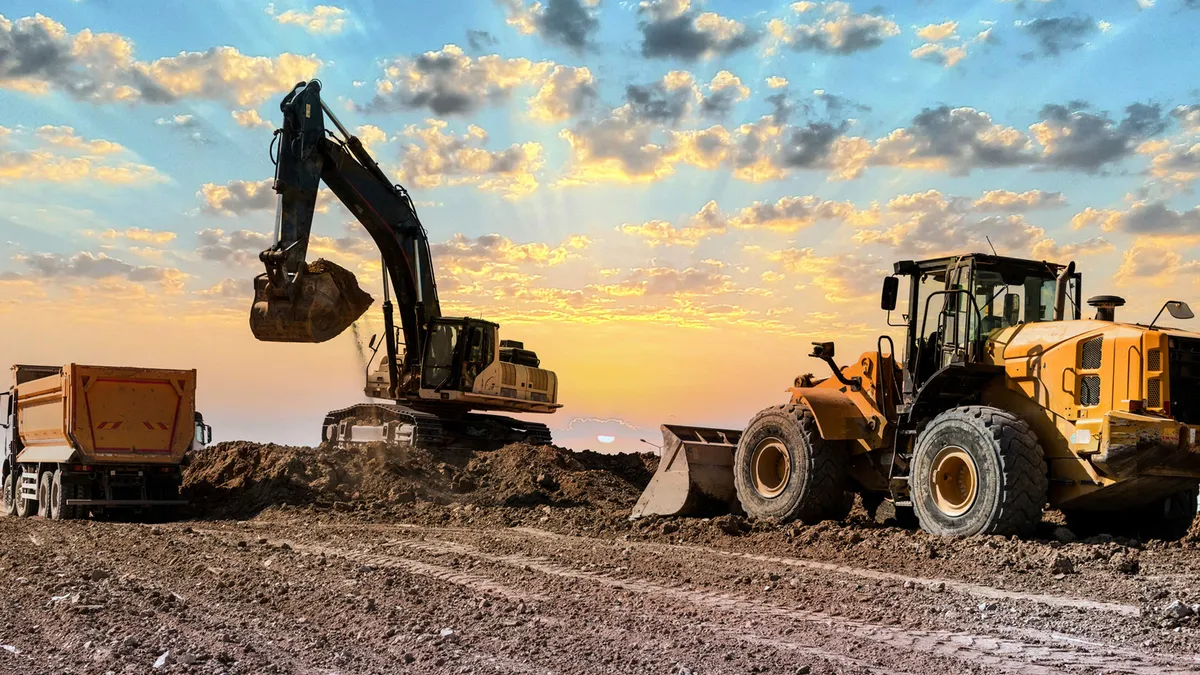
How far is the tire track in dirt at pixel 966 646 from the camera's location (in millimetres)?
6746

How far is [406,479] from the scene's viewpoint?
1911 cm

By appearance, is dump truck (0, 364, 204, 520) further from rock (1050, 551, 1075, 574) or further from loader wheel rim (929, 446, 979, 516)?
rock (1050, 551, 1075, 574)

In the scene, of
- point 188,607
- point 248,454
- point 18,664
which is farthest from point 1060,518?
point 248,454

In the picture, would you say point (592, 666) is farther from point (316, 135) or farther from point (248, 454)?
point (248, 454)

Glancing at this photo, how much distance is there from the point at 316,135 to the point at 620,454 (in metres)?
8.56

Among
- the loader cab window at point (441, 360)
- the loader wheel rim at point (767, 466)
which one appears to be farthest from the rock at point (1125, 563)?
the loader cab window at point (441, 360)

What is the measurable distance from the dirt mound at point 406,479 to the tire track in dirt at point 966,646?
8.70m

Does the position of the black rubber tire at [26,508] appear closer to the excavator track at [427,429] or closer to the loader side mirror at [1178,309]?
the excavator track at [427,429]

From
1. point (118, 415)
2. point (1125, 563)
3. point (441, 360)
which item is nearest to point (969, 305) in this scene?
point (1125, 563)

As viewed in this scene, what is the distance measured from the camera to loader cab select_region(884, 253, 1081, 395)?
12.5 m

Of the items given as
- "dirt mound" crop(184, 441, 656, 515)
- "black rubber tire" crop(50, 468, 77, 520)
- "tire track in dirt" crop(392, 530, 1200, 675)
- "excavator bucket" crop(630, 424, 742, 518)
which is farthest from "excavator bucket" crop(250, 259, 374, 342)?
"tire track in dirt" crop(392, 530, 1200, 675)

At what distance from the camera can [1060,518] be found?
543 inches

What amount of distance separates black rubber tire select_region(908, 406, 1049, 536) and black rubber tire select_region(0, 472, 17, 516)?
16945 mm

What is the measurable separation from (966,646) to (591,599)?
9.35 ft
